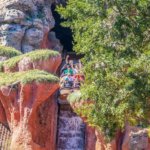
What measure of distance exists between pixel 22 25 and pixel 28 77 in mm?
5879

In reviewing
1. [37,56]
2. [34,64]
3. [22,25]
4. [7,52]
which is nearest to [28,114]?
[34,64]

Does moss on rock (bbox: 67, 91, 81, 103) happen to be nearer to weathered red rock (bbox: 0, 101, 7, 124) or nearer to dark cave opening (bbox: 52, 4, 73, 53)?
weathered red rock (bbox: 0, 101, 7, 124)

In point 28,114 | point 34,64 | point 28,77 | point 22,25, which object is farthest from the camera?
point 22,25

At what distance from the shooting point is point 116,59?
354 inches

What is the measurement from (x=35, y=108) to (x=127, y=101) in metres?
4.63

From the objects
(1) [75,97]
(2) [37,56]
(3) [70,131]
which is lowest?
(3) [70,131]

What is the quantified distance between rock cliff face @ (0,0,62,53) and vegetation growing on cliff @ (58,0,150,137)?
27.9ft

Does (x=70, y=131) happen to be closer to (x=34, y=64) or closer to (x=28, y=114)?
(x=28, y=114)

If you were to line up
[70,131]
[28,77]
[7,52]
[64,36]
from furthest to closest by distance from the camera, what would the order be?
[64,36] < [7,52] < [70,131] < [28,77]

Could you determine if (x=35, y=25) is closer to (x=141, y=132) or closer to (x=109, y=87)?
(x=141, y=132)

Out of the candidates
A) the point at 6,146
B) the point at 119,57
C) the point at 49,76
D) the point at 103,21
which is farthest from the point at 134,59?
the point at 6,146

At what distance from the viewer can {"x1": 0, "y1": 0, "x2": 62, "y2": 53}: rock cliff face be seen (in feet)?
58.9

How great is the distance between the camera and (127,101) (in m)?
9.05

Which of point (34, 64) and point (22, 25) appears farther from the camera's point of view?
point (22, 25)
